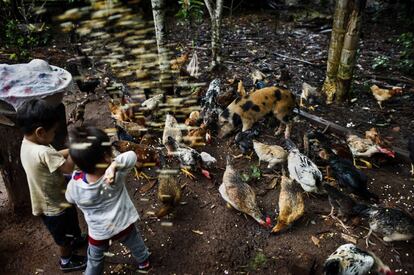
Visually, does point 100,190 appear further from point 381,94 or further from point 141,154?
point 381,94

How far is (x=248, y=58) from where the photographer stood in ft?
29.1

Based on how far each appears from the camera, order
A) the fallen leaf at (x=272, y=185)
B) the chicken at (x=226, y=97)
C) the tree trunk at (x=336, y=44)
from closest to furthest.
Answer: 1. the fallen leaf at (x=272, y=185)
2. the tree trunk at (x=336, y=44)
3. the chicken at (x=226, y=97)

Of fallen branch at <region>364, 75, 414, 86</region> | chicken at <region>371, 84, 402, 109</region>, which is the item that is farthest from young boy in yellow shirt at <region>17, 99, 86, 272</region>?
fallen branch at <region>364, 75, 414, 86</region>

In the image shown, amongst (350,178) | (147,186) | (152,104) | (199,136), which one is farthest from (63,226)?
(350,178)

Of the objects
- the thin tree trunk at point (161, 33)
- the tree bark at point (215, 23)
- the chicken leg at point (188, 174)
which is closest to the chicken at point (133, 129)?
the chicken leg at point (188, 174)

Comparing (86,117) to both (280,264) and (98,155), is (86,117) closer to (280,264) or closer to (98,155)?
(98,155)

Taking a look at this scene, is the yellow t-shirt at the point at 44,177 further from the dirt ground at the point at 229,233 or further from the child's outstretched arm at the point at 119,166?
the dirt ground at the point at 229,233

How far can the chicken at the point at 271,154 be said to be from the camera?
4387 mm

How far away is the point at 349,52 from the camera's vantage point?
5.82 meters

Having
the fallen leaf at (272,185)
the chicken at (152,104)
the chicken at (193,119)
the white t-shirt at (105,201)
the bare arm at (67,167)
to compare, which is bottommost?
the fallen leaf at (272,185)

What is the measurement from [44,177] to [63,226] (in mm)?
562

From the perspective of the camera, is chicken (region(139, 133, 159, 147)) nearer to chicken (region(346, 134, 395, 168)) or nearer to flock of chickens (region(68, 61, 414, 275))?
flock of chickens (region(68, 61, 414, 275))

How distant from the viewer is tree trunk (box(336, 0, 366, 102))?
17.9 feet

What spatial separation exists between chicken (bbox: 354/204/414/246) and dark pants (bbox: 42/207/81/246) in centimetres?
304
